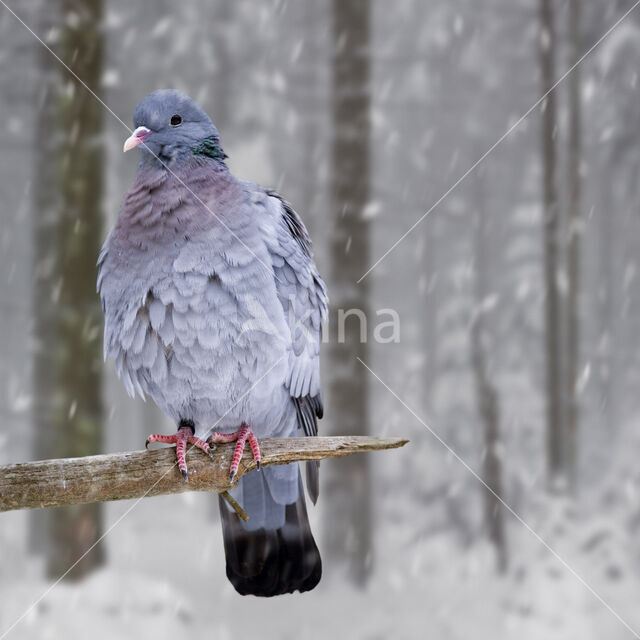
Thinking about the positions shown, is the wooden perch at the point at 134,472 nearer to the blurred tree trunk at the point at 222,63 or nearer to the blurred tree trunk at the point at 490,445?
the blurred tree trunk at the point at 490,445

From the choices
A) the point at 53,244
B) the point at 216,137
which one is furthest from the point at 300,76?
Answer: the point at 216,137

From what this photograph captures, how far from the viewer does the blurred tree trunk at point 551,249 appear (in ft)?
26.5

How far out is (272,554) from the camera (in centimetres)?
350

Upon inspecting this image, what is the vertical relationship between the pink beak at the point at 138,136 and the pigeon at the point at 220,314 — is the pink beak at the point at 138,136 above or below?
above

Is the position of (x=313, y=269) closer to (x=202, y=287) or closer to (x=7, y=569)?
(x=202, y=287)

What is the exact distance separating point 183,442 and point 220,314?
63 centimetres

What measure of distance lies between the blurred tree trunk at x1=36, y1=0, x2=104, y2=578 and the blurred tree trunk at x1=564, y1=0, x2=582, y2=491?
6.29 meters

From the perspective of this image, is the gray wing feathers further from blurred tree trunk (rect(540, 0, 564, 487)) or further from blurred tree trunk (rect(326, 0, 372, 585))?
blurred tree trunk (rect(540, 0, 564, 487))

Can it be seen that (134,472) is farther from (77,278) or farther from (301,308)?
(77,278)

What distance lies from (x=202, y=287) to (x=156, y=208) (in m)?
0.46

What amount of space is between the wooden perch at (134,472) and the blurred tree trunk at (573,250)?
7013 millimetres

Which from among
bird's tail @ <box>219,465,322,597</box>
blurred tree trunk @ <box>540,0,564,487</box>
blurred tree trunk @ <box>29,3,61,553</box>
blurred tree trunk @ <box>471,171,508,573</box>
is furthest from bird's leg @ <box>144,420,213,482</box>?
blurred tree trunk @ <box>540,0,564,487</box>

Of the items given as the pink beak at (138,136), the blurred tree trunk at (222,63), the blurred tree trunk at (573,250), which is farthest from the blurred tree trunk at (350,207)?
the blurred tree trunk at (573,250)

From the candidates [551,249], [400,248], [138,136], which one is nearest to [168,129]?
[138,136]
